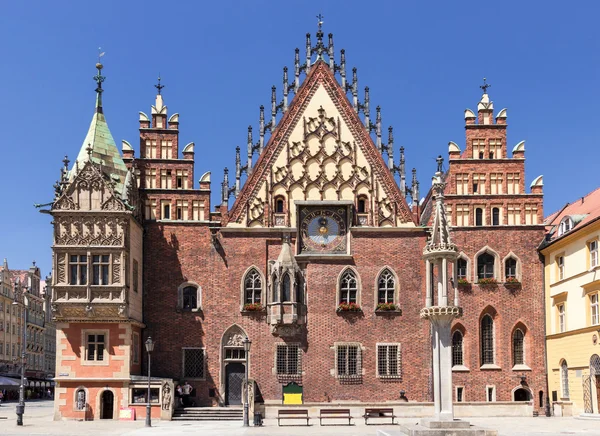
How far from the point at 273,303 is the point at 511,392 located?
1360 centimetres

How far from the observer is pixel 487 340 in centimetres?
4672

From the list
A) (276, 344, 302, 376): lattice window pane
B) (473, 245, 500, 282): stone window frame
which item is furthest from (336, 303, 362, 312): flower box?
(473, 245, 500, 282): stone window frame

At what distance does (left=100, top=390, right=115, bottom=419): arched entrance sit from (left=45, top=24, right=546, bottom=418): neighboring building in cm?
185

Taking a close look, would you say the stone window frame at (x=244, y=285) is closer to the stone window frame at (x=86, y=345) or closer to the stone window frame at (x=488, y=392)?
the stone window frame at (x=86, y=345)

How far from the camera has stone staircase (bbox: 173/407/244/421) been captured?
42.5 m

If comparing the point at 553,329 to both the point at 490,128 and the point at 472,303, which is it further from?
the point at 490,128

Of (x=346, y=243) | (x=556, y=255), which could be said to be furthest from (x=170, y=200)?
(x=556, y=255)

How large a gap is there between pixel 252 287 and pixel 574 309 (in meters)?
16.8

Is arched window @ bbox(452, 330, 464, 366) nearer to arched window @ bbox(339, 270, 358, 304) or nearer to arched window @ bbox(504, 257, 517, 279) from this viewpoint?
arched window @ bbox(504, 257, 517, 279)

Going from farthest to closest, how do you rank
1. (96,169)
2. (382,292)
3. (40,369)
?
(40,369) → (382,292) → (96,169)

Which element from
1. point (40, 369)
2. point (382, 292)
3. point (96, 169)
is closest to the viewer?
point (96, 169)

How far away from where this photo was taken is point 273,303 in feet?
149

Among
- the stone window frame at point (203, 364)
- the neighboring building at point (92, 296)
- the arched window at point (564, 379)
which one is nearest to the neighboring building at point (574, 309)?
the arched window at point (564, 379)

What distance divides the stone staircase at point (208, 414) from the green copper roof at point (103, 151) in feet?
38.2
